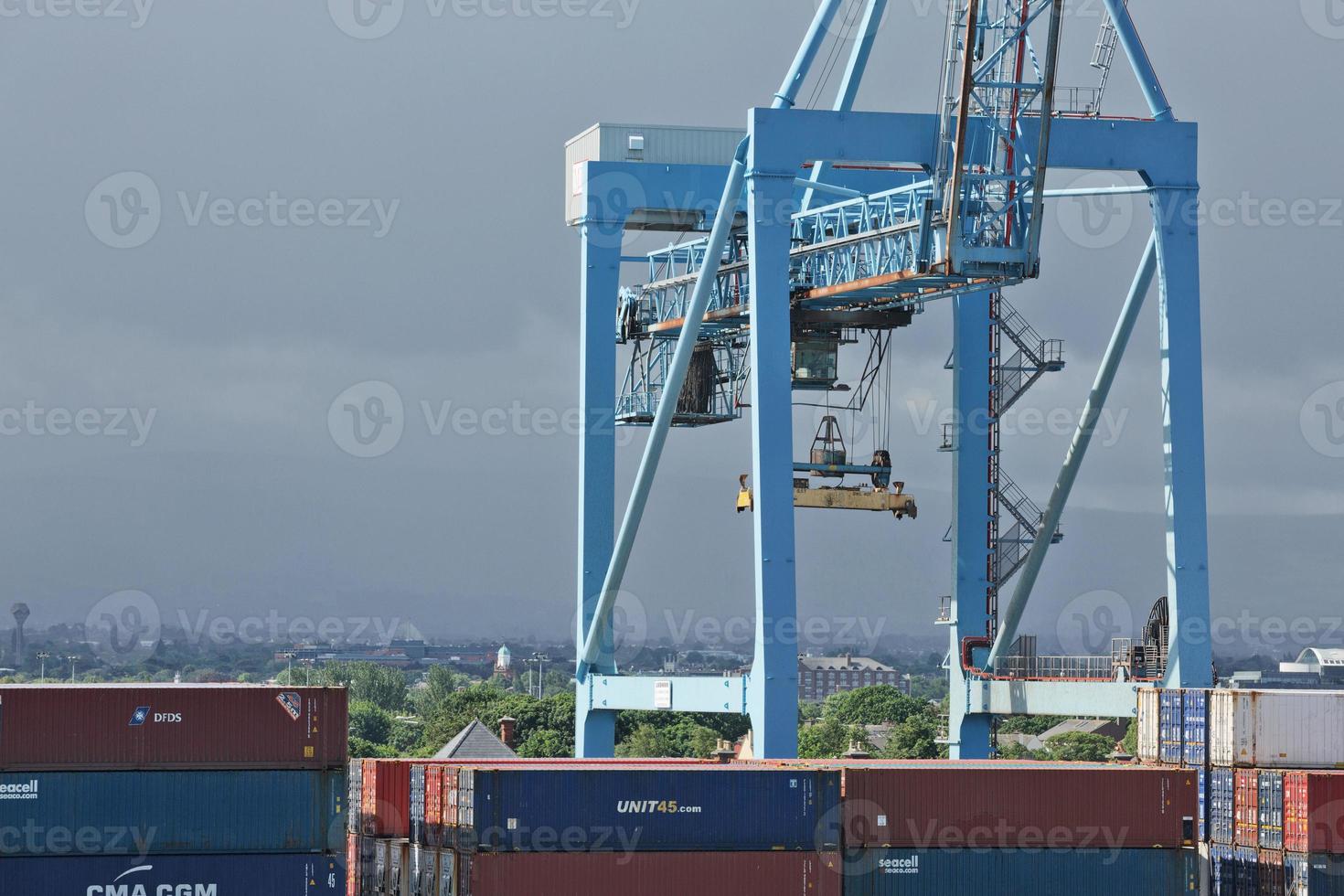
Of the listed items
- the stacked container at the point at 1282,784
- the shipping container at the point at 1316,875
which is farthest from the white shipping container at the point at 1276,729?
the shipping container at the point at 1316,875

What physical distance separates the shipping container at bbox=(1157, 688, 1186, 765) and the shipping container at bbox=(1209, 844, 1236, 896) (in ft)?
6.41

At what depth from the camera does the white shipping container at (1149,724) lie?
136 feet

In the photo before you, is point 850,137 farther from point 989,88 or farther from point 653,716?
point 653,716

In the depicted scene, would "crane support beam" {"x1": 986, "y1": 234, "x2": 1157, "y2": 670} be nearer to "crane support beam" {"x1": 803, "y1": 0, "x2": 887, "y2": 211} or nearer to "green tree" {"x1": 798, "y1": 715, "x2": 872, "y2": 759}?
"crane support beam" {"x1": 803, "y1": 0, "x2": 887, "y2": 211}

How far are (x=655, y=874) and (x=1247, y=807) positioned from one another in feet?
38.3

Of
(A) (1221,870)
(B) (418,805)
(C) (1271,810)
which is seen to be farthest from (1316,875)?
(B) (418,805)

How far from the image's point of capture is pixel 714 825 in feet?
120

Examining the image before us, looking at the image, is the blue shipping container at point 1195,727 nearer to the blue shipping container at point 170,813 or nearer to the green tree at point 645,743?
the blue shipping container at point 170,813

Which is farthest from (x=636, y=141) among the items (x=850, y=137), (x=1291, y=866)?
(x=1291, y=866)

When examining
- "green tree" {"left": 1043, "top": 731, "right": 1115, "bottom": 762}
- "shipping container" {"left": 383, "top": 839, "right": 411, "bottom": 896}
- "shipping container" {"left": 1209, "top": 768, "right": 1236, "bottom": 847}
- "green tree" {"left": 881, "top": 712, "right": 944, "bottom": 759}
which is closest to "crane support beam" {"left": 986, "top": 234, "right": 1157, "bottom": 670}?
"shipping container" {"left": 1209, "top": 768, "right": 1236, "bottom": 847}

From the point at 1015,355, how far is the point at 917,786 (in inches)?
668

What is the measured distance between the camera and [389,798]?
40906 mm

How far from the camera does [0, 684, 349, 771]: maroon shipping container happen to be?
3644 centimetres

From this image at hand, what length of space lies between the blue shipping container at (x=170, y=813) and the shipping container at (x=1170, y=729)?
640 inches
